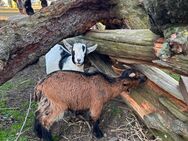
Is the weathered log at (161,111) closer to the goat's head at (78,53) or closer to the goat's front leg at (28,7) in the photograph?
the goat's head at (78,53)

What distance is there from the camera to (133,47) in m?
3.10

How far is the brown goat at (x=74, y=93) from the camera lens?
3.30 metres

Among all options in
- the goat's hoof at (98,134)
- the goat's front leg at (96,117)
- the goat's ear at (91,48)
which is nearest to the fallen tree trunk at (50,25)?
the goat's ear at (91,48)

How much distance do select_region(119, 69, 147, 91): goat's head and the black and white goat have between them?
629 mm

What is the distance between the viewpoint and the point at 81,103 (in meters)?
3.35

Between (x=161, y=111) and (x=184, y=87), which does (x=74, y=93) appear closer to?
(x=161, y=111)

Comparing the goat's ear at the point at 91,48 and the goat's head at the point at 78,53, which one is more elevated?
the goat's ear at the point at 91,48

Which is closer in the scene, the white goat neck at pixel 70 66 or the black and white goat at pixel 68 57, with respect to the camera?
the black and white goat at pixel 68 57

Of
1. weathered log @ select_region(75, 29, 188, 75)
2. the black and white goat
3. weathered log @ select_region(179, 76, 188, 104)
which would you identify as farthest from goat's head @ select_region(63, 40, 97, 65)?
weathered log @ select_region(179, 76, 188, 104)

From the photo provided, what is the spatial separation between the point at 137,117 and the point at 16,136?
1082mm

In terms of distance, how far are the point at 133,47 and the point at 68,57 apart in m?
1.50

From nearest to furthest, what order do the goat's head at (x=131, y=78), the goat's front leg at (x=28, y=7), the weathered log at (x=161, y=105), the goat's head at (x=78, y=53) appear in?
the weathered log at (x=161, y=105)
the goat's head at (x=131, y=78)
the goat's head at (x=78, y=53)
the goat's front leg at (x=28, y=7)

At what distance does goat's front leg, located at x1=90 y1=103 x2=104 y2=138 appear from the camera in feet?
11.0

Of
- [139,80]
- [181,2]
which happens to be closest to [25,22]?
[139,80]
